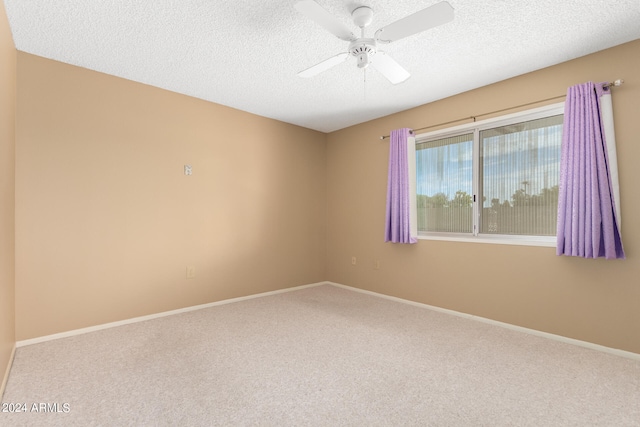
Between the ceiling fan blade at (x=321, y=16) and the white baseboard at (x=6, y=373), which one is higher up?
the ceiling fan blade at (x=321, y=16)

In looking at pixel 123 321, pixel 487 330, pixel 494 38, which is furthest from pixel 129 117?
pixel 487 330

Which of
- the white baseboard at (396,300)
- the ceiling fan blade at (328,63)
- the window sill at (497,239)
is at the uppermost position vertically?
the ceiling fan blade at (328,63)

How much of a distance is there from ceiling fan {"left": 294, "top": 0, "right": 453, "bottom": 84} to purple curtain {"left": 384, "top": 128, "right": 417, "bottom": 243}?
1.51m

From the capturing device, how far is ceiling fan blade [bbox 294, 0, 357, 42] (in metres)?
1.65

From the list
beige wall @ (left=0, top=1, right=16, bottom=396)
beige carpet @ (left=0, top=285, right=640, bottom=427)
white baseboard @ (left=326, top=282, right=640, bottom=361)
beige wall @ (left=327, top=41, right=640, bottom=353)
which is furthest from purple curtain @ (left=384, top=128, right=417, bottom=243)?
beige wall @ (left=0, top=1, right=16, bottom=396)

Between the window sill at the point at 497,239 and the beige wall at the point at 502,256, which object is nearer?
the beige wall at the point at 502,256

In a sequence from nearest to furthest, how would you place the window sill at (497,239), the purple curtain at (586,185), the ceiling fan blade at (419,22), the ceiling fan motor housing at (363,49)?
the ceiling fan blade at (419,22)
the ceiling fan motor housing at (363,49)
the purple curtain at (586,185)
the window sill at (497,239)

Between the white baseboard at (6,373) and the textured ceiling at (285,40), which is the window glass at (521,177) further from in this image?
the white baseboard at (6,373)

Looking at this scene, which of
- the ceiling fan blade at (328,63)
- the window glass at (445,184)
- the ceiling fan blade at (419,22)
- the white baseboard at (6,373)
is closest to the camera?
the ceiling fan blade at (419,22)

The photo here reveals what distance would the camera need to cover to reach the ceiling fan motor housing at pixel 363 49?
2.03 metres

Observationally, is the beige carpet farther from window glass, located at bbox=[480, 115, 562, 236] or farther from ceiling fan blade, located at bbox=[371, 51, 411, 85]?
ceiling fan blade, located at bbox=[371, 51, 411, 85]

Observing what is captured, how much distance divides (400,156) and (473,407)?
2.77 metres

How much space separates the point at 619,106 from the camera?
2.47 m

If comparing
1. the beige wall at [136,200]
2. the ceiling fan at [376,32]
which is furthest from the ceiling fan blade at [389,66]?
the beige wall at [136,200]
